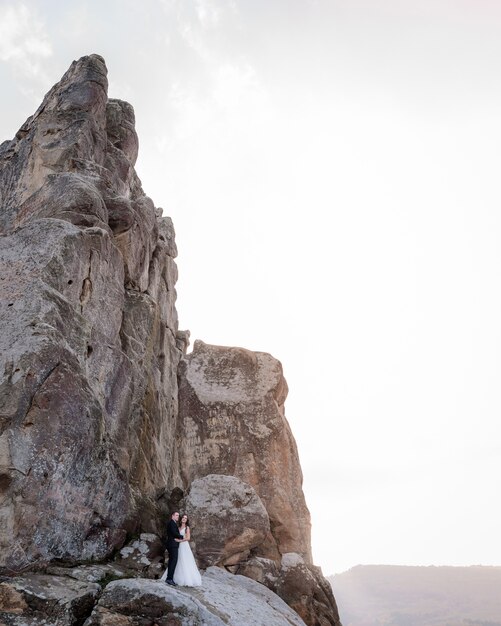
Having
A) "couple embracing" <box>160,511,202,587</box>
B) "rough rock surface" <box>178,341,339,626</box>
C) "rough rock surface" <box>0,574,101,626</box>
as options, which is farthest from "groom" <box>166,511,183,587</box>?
"rough rock surface" <box>178,341,339,626</box>

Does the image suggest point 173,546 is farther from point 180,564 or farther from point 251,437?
point 251,437

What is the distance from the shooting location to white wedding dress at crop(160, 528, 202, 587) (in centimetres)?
1543

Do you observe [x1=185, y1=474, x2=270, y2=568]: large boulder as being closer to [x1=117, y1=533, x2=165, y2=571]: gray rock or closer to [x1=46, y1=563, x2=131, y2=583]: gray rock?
[x1=117, y1=533, x2=165, y2=571]: gray rock

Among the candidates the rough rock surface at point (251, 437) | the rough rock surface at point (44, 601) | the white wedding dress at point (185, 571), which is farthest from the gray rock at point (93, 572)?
the rough rock surface at point (251, 437)

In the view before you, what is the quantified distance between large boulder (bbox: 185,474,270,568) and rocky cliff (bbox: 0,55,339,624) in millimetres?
54

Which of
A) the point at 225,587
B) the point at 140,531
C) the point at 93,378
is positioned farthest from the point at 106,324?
the point at 225,587

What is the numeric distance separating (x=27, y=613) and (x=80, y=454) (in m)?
4.70

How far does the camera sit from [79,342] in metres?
18.2

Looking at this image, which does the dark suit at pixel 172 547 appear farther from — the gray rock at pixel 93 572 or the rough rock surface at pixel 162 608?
the gray rock at pixel 93 572

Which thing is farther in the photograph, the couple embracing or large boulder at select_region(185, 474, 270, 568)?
large boulder at select_region(185, 474, 270, 568)

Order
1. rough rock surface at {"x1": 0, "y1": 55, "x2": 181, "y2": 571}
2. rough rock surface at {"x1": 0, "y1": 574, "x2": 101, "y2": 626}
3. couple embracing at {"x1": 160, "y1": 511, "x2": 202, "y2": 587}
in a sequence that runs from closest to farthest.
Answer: rough rock surface at {"x1": 0, "y1": 574, "x2": 101, "y2": 626}
rough rock surface at {"x1": 0, "y1": 55, "x2": 181, "y2": 571}
couple embracing at {"x1": 160, "y1": 511, "x2": 202, "y2": 587}

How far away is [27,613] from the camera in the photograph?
11898 millimetres

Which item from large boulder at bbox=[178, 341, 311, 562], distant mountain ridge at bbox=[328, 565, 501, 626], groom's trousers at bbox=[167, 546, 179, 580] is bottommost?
distant mountain ridge at bbox=[328, 565, 501, 626]

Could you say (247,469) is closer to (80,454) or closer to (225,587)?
(225,587)
